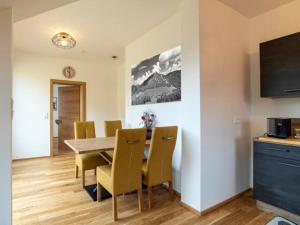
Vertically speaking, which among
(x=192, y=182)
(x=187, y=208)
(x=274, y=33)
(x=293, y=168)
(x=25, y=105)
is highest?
(x=274, y=33)

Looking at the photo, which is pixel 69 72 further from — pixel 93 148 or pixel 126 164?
pixel 126 164

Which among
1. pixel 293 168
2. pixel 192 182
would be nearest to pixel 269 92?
pixel 293 168

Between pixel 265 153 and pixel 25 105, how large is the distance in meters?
5.20

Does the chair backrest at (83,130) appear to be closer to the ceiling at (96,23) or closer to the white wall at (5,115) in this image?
the ceiling at (96,23)

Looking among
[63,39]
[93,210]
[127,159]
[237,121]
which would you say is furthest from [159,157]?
[63,39]

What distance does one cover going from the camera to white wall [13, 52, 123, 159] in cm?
464

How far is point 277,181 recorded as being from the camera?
2.14m

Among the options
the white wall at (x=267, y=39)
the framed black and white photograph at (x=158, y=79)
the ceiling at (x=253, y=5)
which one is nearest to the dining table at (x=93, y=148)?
the framed black and white photograph at (x=158, y=79)

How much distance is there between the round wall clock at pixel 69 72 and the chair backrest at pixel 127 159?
3.99 m

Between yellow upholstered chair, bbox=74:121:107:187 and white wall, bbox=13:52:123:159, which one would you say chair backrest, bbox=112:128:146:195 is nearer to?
yellow upholstered chair, bbox=74:121:107:187

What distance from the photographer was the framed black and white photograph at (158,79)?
113 inches

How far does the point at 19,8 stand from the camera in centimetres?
160

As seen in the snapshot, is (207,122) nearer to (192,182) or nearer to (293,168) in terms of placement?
(192,182)

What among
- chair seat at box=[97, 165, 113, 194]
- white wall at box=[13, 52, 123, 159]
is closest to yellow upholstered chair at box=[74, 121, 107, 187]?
chair seat at box=[97, 165, 113, 194]
